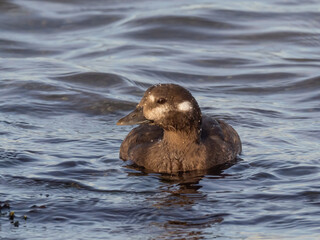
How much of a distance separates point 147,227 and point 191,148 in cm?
225

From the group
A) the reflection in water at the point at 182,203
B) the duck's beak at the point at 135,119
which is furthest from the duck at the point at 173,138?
the reflection in water at the point at 182,203

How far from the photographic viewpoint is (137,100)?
1300 cm

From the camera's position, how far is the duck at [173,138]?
906cm

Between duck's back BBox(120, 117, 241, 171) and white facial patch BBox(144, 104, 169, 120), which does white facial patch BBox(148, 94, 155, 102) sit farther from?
duck's back BBox(120, 117, 241, 171)

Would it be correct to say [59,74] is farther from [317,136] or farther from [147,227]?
[147,227]

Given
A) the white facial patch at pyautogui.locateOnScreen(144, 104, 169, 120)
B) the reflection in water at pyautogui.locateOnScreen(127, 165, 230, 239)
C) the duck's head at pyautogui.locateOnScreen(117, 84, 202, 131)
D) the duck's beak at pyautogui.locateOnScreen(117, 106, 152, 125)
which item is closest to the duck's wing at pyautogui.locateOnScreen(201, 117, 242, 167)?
the reflection in water at pyautogui.locateOnScreen(127, 165, 230, 239)

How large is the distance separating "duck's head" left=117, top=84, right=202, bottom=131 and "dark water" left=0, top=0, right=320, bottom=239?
652 mm

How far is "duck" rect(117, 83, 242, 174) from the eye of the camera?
29.7 ft

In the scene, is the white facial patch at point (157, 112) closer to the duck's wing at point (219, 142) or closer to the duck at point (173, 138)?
the duck at point (173, 138)

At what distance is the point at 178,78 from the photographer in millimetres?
14594

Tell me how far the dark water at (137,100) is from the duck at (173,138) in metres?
0.23

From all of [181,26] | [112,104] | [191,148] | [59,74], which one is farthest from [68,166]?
[181,26]

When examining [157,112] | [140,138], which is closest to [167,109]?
[157,112]

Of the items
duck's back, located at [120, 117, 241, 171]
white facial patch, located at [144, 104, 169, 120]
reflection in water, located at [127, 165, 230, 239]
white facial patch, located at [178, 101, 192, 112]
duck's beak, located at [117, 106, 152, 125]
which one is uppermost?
white facial patch, located at [178, 101, 192, 112]
